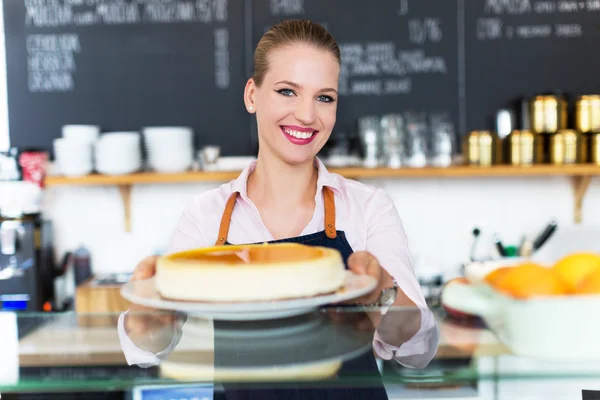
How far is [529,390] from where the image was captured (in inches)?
105

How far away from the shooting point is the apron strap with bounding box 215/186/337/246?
5.70 ft

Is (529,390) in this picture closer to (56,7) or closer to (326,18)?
(326,18)

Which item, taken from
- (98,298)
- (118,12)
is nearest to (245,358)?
(98,298)

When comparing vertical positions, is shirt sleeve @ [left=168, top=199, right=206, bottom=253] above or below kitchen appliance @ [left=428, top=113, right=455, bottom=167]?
below

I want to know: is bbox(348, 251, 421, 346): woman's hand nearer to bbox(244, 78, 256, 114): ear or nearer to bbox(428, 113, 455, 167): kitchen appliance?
bbox(244, 78, 256, 114): ear

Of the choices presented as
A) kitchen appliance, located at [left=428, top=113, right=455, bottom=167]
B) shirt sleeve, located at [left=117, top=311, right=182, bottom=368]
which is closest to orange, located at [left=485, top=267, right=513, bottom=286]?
shirt sleeve, located at [left=117, top=311, right=182, bottom=368]

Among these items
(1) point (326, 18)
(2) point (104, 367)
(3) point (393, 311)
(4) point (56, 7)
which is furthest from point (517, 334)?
(4) point (56, 7)

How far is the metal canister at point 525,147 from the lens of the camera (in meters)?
2.95

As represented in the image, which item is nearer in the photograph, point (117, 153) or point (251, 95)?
point (251, 95)

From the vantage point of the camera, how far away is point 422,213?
327 cm

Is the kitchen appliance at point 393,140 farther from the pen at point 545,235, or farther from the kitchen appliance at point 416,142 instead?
the pen at point 545,235

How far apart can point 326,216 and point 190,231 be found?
1.24 feet

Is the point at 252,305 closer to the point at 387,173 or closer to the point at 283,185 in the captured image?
the point at 283,185

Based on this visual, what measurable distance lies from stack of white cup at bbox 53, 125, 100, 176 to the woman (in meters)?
1.33
